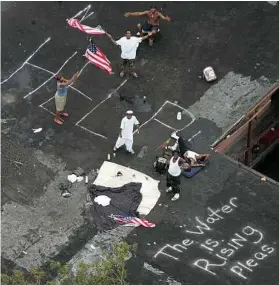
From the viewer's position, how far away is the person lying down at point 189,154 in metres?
24.2

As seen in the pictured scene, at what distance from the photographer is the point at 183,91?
2694cm

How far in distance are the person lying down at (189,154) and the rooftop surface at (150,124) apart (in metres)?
0.36

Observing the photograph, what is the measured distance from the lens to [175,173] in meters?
22.9

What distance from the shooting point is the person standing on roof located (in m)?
25.3

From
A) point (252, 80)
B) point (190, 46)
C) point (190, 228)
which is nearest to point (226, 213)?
point (190, 228)

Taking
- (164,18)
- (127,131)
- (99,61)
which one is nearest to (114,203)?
(127,131)

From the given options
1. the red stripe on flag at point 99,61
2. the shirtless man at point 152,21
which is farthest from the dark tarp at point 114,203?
the shirtless man at point 152,21

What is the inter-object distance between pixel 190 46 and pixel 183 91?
2354mm

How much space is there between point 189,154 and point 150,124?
2.15 metres

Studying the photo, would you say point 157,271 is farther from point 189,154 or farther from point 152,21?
point 152,21

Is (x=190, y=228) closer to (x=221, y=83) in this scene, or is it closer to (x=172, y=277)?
(x=172, y=277)

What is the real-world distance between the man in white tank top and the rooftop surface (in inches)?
11.7

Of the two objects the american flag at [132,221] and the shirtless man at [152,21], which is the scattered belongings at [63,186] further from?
the shirtless man at [152,21]

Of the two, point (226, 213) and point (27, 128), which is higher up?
point (226, 213)
